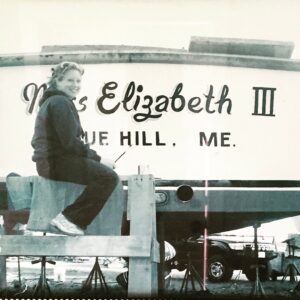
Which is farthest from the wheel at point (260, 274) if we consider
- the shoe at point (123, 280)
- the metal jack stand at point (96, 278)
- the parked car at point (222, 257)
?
the metal jack stand at point (96, 278)

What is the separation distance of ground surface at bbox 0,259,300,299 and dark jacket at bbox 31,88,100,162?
2.12 ft

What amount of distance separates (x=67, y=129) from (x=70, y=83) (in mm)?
278

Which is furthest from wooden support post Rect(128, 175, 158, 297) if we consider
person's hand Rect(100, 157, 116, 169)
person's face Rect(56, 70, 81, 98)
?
person's face Rect(56, 70, 81, 98)

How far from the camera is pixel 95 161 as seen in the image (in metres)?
2.77

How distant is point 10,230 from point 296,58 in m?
1.97

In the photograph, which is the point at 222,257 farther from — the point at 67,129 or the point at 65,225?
the point at 67,129

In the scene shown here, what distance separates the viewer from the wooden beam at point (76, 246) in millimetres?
2740

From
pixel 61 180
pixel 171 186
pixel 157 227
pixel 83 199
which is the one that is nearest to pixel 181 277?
pixel 157 227

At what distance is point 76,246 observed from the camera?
108 inches

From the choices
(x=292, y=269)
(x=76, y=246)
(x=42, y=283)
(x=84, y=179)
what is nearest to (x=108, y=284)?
(x=76, y=246)

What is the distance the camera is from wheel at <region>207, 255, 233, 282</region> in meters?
2.76

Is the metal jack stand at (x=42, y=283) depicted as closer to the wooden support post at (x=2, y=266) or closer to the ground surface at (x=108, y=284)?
the ground surface at (x=108, y=284)

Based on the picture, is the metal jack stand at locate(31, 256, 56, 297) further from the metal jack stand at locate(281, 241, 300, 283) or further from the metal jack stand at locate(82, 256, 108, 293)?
the metal jack stand at locate(281, 241, 300, 283)

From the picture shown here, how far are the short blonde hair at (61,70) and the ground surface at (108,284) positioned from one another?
1078 mm
